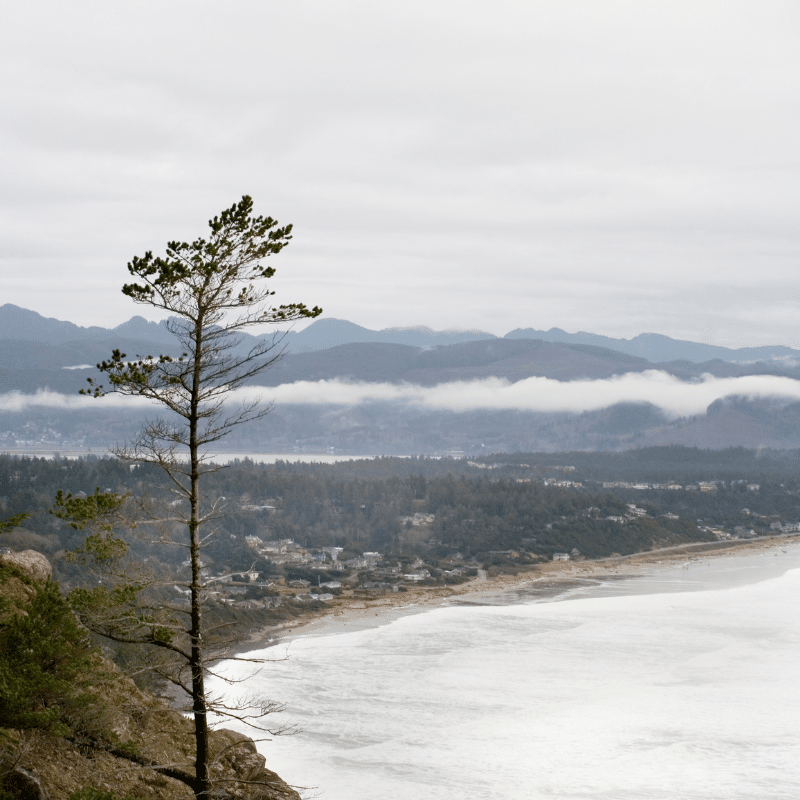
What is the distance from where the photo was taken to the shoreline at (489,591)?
4628 cm

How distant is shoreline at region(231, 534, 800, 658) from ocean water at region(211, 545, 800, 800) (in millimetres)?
2739

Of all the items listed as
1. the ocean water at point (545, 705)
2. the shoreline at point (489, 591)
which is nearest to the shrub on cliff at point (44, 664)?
the ocean water at point (545, 705)

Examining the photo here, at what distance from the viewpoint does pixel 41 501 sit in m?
68.1

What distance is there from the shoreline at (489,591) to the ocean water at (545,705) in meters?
2.74

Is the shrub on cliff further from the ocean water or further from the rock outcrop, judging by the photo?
the ocean water

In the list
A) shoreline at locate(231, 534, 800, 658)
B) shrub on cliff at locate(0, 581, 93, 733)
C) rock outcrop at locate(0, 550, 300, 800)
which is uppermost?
shrub on cliff at locate(0, 581, 93, 733)

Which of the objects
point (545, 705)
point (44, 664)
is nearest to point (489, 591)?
point (545, 705)

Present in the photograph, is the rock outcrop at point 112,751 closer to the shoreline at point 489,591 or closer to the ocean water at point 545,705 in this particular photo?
the ocean water at point 545,705

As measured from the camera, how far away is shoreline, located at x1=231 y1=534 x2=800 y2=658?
152ft

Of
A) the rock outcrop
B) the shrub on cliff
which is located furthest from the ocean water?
the shrub on cliff

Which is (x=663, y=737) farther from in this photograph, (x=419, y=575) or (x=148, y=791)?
(x=419, y=575)

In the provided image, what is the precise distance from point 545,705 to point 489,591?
3090cm

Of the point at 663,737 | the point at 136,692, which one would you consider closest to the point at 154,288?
the point at 136,692

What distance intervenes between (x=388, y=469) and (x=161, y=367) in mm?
135758
